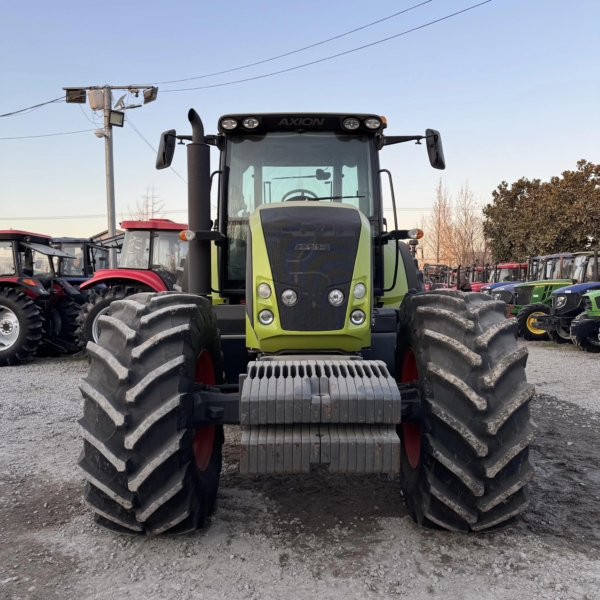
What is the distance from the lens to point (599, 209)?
2450 cm

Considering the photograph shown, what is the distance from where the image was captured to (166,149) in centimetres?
404

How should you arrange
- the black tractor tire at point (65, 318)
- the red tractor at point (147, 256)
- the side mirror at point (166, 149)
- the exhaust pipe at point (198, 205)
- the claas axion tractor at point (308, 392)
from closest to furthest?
the claas axion tractor at point (308, 392), the exhaust pipe at point (198, 205), the side mirror at point (166, 149), the red tractor at point (147, 256), the black tractor tire at point (65, 318)

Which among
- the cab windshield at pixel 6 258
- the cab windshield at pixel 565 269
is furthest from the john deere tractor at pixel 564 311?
the cab windshield at pixel 6 258

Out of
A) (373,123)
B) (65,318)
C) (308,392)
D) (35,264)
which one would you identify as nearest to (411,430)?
(308,392)

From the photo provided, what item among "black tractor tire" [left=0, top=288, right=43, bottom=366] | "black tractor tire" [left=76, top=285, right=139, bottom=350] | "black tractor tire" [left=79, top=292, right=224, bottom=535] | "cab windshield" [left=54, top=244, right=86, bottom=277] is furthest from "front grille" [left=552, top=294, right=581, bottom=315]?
"black tractor tire" [left=79, top=292, right=224, bottom=535]

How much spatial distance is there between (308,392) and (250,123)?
2.17m

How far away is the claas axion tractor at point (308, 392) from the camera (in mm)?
2703

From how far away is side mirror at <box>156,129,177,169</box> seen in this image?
13.2 ft

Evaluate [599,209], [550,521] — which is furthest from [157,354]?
[599,209]

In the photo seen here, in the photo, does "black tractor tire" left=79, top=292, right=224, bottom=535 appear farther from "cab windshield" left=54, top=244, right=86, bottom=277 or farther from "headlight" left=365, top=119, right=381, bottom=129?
"cab windshield" left=54, top=244, right=86, bottom=277

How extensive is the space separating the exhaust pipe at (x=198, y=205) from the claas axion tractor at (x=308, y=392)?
0.05 feet

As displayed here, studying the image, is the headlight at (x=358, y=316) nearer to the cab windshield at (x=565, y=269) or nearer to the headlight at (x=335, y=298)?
the headlight at (x=335, y=298)

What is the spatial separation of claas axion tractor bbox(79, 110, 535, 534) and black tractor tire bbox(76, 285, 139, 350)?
630cm

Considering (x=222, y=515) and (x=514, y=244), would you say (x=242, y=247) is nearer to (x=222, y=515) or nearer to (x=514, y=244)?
(x=222, y=515)
